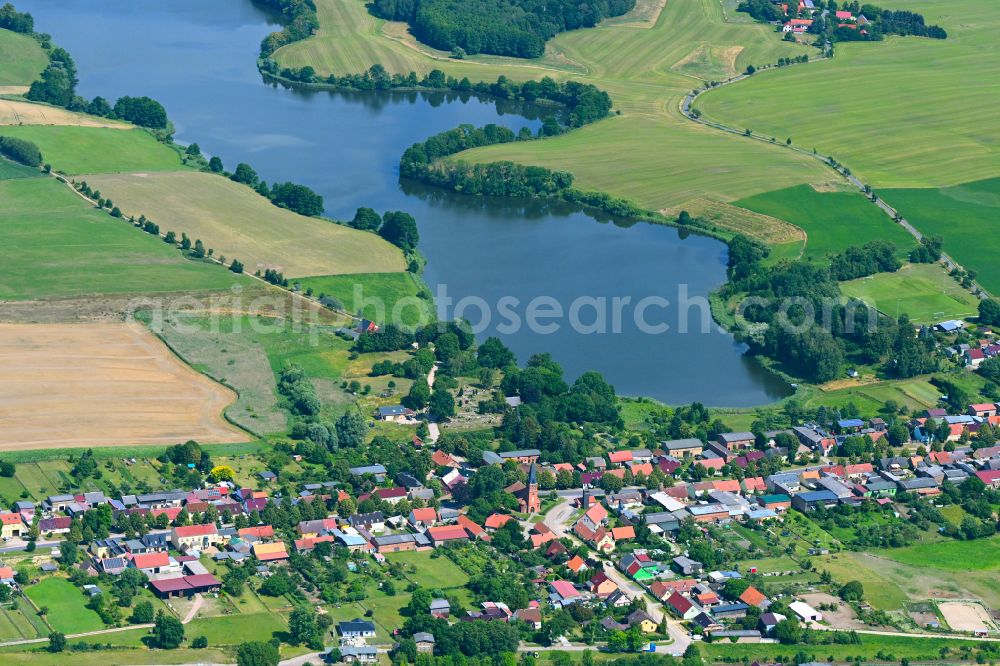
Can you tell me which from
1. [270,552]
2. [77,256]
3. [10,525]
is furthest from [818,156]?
[10,525]

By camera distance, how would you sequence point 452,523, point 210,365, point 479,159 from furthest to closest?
point 479,159, point 210,365, point 452,523

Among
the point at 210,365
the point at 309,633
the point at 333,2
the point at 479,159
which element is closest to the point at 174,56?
the point at 333,2

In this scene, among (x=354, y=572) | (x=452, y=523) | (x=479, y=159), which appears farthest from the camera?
(x=479, y=159)

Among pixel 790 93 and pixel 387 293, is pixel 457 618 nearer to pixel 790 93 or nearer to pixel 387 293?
pixel 387 293

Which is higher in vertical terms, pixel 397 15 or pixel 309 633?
pixel 397 15

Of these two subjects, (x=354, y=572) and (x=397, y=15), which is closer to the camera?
(x=354, y=572)

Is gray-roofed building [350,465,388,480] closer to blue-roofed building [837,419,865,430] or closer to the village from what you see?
the village

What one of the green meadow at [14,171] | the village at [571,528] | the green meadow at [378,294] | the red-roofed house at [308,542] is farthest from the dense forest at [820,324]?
the green meadow at [14,171]
